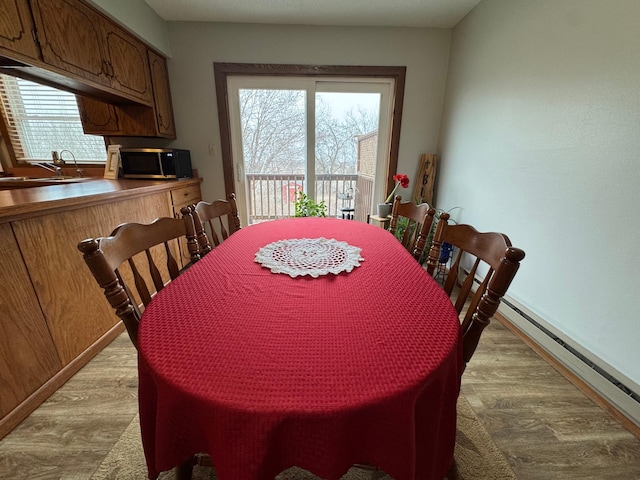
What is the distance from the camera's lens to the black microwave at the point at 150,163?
7.62 feet

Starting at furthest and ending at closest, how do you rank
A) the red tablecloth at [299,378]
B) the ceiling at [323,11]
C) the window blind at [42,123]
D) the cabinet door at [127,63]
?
the window blind at [42,123] < the ceiling at [323,11] < the cabinet door at [127,63] < the red tablecloth at [299,378]

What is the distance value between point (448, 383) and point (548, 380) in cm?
126

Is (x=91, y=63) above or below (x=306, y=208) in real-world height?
above

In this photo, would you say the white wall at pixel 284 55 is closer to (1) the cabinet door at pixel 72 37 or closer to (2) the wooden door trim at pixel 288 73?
(2) the wooden door trim at pixel 288 73

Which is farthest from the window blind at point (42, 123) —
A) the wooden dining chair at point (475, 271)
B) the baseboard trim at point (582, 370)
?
the baseboard trim at point (582, 370)

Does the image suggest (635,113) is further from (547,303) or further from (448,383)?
(448,383)

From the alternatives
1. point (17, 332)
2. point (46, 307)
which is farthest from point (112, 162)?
point (17, 332)

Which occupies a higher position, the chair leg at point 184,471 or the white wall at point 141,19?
the white wall at point 141,19

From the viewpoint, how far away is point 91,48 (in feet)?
5.68

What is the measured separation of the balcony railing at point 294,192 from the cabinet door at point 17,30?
208 cm

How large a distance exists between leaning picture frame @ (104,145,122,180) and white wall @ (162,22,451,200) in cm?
52

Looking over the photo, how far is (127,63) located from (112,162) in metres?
0.86

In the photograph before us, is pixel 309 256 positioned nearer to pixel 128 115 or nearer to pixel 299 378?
pixel 299 378

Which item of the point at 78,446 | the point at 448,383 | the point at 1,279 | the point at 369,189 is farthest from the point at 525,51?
the point at 78,446
